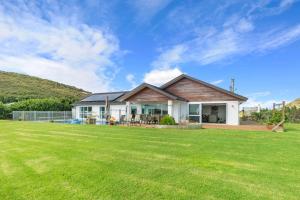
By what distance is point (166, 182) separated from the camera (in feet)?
15.3

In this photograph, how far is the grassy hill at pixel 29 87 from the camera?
183ft

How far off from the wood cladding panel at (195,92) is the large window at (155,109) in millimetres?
2196

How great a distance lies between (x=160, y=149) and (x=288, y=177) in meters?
4.17

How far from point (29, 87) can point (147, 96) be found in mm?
54640

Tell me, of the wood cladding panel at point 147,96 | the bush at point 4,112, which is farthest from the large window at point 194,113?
the bush at point 4,112

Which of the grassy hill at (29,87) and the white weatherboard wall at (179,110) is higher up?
the grassy hill at (29,87)

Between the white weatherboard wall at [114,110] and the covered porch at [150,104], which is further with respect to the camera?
the white weatherboard wall at [114,110]

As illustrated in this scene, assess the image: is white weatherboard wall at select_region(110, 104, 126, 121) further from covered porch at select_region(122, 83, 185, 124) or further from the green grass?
the green grass

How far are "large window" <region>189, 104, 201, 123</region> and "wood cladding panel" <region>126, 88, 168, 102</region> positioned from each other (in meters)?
3.38

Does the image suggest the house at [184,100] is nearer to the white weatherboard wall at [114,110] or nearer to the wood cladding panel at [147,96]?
the wood cladding panel at [147,96]

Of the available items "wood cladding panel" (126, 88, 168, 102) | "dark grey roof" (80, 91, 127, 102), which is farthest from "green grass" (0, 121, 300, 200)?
"dark grey roof" (80, 91, 127, 102)

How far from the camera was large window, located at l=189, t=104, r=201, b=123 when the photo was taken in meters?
22.7

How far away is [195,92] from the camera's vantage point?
896 inches

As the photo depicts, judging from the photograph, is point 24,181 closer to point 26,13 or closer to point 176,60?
point 26,13
